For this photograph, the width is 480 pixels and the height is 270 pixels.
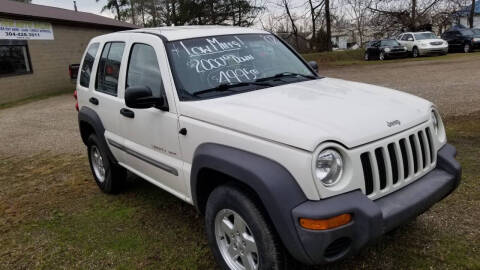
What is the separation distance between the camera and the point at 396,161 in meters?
2.80

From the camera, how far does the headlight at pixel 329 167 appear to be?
2.51 m

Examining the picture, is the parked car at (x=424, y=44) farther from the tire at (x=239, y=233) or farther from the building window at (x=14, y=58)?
the tire at (x=239, y=233)

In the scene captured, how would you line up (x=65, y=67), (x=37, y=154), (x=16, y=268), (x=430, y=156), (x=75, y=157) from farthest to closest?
(x=65, y=67) < (x=37, y=154) < (x=75, y=157) < (x=16, y=268) < (x=430, y=156)

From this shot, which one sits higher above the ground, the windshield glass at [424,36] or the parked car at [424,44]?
the windshield glass at [424,36]

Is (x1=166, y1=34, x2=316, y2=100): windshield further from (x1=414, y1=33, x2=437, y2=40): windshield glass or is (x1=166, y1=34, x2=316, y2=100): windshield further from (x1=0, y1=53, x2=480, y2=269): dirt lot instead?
(x1=414, y1=33, x2=437, y2=40): windshield glass

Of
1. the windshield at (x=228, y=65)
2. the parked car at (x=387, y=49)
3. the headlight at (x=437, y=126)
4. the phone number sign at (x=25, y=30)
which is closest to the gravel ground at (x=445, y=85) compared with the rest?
the headlight at (x=437, y=126)

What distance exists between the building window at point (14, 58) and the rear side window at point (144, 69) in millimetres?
15379

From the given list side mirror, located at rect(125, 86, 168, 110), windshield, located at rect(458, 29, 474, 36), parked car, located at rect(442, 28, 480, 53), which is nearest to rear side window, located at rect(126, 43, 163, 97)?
side mirror, located at rect(125, 86, 168, 110)

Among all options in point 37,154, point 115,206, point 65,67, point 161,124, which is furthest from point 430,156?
point 65,67

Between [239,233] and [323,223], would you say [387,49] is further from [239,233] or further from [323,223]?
[323,223]

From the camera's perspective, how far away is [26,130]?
10.9 metres

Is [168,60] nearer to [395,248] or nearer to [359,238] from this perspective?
[359,238]

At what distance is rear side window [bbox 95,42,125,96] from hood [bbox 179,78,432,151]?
1.42 m

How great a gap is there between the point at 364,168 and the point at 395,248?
116 centimetres
